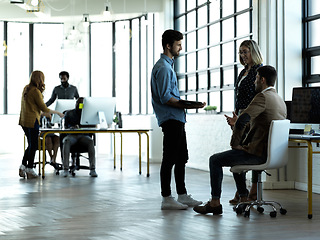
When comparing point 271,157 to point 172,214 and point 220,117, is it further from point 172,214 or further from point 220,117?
point 220,117

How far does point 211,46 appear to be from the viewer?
950 centimetres

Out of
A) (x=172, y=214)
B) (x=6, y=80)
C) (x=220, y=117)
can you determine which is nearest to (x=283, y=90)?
(x=220, y=117)

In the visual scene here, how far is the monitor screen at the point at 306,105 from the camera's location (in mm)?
5090

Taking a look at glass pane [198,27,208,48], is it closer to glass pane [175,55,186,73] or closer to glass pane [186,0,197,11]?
glass pane [186,0,197,11]

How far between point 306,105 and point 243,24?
138 inches

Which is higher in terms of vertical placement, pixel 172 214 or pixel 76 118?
pixel 76 118

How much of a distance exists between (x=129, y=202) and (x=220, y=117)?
3.28 meters

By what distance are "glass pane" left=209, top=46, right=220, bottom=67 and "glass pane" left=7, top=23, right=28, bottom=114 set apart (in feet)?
19.8

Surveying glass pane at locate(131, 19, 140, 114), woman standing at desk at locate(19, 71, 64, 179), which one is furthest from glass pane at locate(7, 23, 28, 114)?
woman standing at desk at locate(19, 71, 64, 179)

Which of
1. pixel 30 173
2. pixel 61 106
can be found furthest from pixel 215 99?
pixel 30 173

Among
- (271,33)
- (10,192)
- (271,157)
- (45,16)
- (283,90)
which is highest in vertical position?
(45,16)

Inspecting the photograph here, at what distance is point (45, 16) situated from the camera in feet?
43.8

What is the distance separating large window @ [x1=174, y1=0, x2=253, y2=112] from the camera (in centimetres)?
868

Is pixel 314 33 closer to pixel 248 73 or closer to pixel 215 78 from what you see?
pixel 248 73
